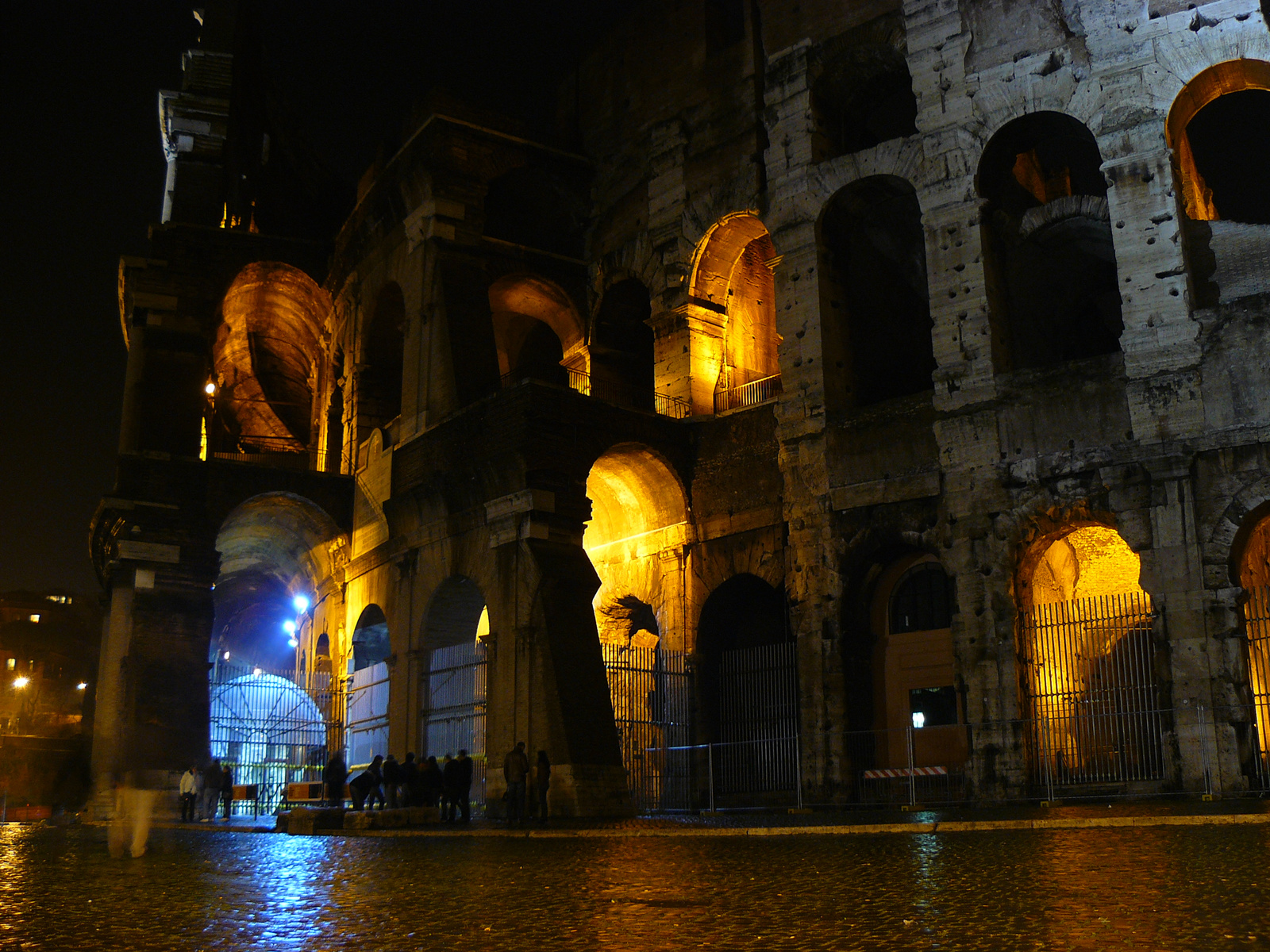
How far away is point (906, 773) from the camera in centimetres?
1468

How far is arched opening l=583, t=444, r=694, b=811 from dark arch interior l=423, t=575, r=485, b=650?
2.30 m

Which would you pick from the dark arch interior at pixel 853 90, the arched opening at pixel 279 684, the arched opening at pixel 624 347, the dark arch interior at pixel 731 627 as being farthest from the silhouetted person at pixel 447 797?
the dark arch interior at pixel 853 90

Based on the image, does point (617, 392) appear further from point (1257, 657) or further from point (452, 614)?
point (1257, 657)

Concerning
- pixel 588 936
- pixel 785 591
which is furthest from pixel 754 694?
pixel 588 936

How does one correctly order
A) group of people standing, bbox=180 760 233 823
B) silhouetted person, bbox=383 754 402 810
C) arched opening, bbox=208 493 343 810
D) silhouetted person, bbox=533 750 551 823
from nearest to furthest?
silhouetted person, bbox=533 750 551 823, silhouetted person, bbox=383 754 402 810, group of people standing, bbox=180 760 233 823, arched opening, bbox=208 493 343 810

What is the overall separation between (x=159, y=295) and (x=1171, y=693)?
1874cm

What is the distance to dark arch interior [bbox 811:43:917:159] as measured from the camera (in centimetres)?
1806

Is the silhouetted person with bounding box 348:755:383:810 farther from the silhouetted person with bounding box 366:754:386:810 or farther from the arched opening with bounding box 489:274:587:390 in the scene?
the arched opening with bounding box 489:274:587:390

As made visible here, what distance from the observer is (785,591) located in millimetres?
17344

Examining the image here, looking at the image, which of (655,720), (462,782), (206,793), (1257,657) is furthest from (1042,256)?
(206,793)

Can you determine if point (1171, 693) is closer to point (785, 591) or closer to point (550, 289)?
point (785, 591)

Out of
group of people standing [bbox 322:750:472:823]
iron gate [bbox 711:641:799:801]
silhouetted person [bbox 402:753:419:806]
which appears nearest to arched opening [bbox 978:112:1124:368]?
iron gate [bbox 711:641:799:801]

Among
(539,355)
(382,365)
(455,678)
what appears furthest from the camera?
(539,355)

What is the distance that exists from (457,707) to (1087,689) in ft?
29.1
